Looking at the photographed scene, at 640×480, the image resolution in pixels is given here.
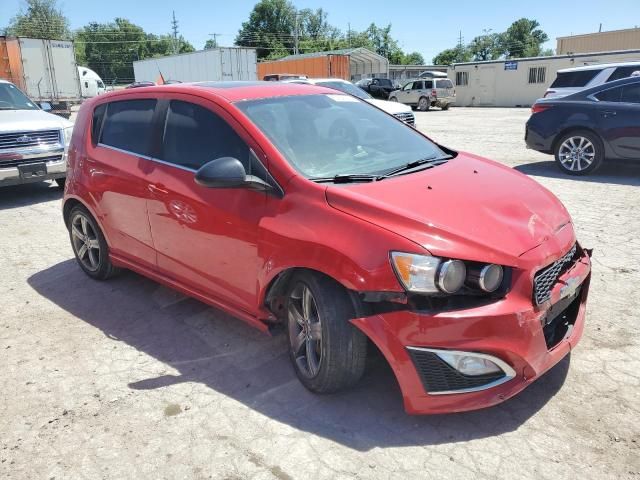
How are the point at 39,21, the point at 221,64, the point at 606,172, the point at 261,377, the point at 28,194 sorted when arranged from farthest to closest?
1. the point at 39,21
2. the point at 221,64
3. the point at 606,172
4. the point at 28,194
5. the point at 261,377

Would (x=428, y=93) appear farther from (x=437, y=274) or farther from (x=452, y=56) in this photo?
(x=452, y=56)

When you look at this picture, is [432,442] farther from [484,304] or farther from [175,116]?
[175,116]

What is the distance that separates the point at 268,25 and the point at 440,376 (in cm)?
9246

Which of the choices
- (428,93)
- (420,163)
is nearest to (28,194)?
(420,163)

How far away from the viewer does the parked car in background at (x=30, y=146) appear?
789cm

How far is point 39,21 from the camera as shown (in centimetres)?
6606

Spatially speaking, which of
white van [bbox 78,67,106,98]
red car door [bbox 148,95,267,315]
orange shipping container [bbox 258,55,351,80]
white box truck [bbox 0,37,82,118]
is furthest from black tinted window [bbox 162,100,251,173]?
orange shipping container [bbox 258,55,351,80]

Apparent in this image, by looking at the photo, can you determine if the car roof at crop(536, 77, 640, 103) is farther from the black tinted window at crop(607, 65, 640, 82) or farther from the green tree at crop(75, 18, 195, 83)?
the green tree at crop(75, 18, 195, 83)

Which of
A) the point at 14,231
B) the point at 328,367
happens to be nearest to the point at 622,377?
the point at 328,367

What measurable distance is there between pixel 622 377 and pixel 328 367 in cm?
174

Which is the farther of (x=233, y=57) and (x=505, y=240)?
(x=233, y=57)

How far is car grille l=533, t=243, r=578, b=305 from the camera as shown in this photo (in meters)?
2.64

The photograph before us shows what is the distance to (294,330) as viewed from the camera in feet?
10.5

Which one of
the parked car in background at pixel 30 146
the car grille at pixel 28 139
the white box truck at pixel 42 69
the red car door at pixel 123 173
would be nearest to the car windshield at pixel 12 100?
the parked car in background at pixel 30 146
